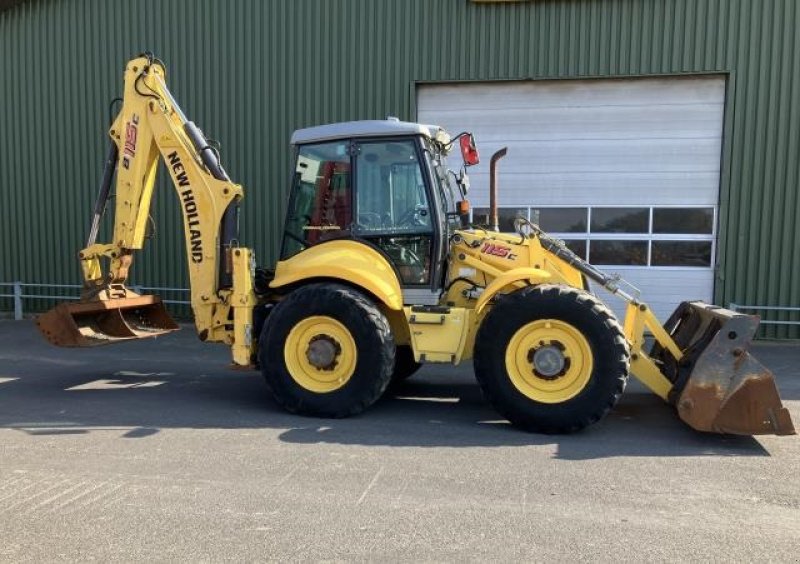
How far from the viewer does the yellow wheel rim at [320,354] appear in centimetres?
525

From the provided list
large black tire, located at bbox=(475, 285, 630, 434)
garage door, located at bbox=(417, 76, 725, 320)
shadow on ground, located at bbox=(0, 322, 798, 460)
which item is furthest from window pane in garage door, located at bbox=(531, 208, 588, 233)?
large black tire, located at bbox=(475, 285, 630, 434)

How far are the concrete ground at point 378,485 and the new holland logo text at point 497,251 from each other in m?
1.45

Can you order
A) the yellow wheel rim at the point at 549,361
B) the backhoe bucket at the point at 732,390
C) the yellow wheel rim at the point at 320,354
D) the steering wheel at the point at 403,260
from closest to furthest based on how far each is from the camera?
the backhoe bucket at the point at 732,390, the yellow wheel rim at the point at 549,361, the yellow wheel rim at the point at 320,354, the steering wheel at the point at 403,260

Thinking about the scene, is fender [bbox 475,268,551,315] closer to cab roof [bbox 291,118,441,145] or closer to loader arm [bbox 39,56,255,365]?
cab roof [bbox 291,118,441,145]

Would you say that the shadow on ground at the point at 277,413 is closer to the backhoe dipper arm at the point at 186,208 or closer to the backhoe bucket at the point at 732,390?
the backhoe bucket at the point at 732,390

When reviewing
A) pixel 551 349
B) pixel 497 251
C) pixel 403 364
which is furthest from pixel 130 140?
pixel 551 349

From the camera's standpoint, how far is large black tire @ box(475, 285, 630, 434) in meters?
4.68

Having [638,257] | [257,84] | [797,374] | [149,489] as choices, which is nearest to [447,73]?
[257,84]

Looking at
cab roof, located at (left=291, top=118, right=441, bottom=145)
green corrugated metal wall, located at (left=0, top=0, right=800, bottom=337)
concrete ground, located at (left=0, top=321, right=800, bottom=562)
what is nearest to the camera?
concrete ground, located at (left=0, top=321, right=800, bottom=562)

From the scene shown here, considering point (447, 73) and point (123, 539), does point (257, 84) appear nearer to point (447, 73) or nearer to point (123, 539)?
point (447, 73)

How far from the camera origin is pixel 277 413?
545 cm

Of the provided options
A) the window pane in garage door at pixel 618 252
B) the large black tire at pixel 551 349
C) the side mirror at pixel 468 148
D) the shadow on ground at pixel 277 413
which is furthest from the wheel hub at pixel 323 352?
the window pane in garage door at pixel 618 252

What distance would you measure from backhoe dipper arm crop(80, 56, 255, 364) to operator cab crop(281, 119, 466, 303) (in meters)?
0.81

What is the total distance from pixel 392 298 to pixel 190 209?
2298 mm
